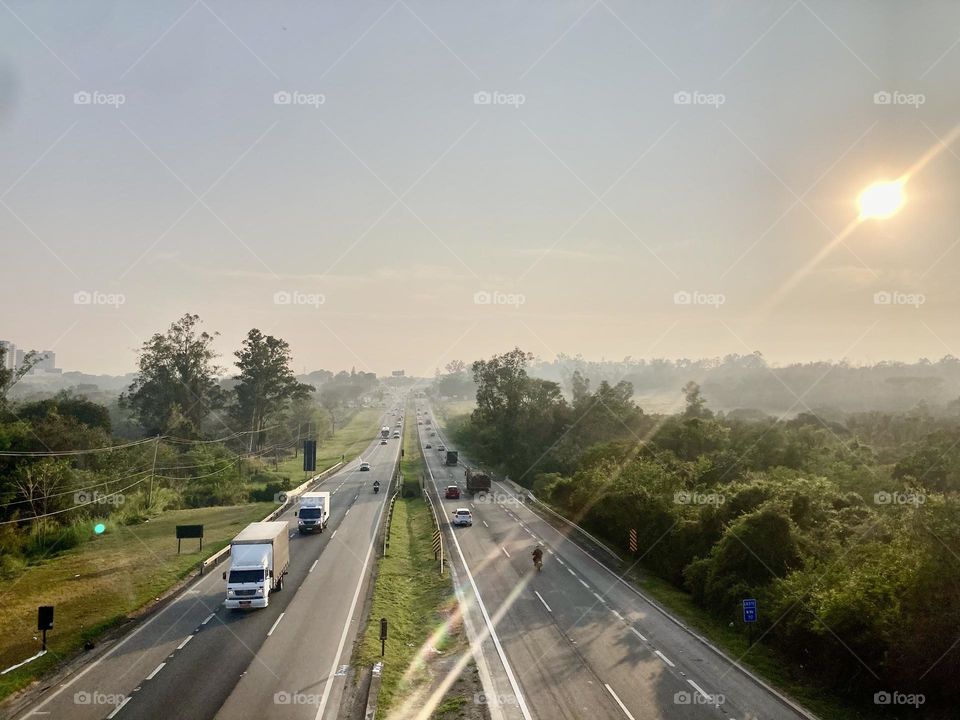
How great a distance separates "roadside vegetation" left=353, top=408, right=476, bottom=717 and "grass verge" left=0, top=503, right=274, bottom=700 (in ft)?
36.4

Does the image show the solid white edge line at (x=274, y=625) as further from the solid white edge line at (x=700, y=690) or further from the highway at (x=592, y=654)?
the solid white edge line at (x=700, y=690)

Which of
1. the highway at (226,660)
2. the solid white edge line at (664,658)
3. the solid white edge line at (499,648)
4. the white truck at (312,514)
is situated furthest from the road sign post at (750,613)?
the white truck at (312,514)

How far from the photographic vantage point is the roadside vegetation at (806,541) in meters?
20.6

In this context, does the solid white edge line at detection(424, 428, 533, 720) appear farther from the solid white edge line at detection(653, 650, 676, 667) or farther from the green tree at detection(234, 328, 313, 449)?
the green tree at detection(234, 328, 313, 449)

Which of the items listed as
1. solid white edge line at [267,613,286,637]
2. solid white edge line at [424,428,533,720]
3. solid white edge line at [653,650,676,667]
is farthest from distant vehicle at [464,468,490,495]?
solid white edge line at [653,650,676,667]

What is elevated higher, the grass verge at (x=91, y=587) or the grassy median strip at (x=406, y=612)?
the grass verge at (x=91, y=587)

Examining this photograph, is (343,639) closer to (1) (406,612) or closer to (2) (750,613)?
(1) (406,612)

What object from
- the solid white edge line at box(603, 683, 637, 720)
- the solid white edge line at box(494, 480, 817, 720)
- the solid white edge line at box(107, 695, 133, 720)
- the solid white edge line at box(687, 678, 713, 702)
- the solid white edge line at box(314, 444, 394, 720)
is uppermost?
the solid white edge line at box(107, 695, 133, 720)

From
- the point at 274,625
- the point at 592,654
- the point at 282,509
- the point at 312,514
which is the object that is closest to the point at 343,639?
the point at 274,625

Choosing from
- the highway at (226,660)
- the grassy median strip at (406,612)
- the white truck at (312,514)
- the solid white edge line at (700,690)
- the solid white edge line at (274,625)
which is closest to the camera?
the highway at (226,660)

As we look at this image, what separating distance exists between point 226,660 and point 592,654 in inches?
536

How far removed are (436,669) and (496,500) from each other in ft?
159

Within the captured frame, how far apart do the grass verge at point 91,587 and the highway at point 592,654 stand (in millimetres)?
16097

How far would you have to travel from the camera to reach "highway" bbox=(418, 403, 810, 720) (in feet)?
66.4
